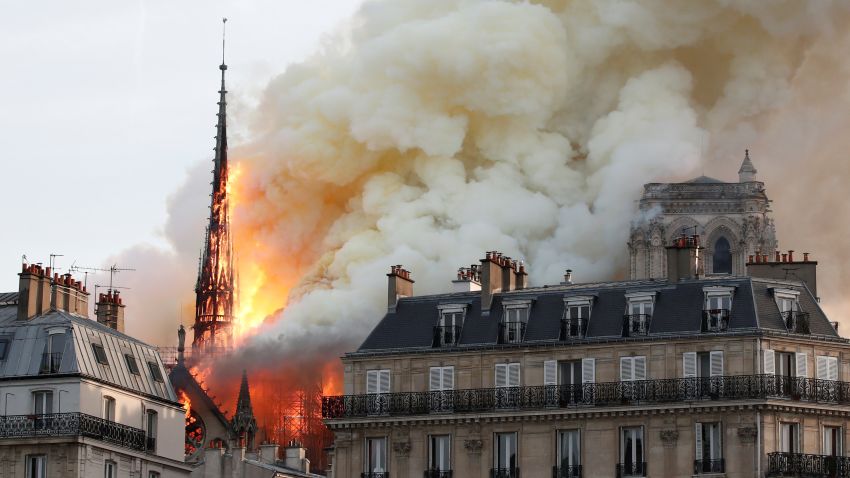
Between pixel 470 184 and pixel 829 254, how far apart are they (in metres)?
14.1

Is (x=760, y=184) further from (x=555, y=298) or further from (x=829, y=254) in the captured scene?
(x=555, y=298)

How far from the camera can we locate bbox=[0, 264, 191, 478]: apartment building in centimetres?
8275

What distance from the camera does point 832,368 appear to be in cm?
8419

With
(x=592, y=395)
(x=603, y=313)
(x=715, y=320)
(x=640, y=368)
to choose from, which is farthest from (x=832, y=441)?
(x=603, y=313)

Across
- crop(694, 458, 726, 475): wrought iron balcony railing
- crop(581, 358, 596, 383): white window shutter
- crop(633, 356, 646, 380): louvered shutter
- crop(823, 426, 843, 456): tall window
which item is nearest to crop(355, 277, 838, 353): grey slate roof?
crop(581, 358, 596, 383): white window shutter

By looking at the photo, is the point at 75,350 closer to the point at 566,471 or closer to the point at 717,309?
the point at 566,471

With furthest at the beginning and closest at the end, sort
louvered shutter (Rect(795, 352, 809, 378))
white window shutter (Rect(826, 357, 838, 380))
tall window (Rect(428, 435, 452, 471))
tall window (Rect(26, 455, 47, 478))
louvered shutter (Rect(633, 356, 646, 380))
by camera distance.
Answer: tall window (Rect(428, 435, 452, 471)) < louvered shutter (Rect(633, 356, 646, 380)) < white window shutter (Rect(826, 357, 838, 380)) < louvered shutter (Rect(795, 352, 809, 378)) < tall window (Rect(26, 455, 47, 478))

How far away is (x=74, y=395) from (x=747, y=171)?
4439 centimetres

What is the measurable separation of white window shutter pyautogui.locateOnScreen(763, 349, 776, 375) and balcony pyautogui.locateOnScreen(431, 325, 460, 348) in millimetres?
9290

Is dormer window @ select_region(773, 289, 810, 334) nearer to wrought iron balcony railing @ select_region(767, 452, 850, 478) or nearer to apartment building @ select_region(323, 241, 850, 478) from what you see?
apartment building @ select_region(323, 241, 850, 478)

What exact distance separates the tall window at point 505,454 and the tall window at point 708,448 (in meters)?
5.17

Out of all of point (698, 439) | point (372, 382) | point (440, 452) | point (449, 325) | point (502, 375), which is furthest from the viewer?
point (449, 325)

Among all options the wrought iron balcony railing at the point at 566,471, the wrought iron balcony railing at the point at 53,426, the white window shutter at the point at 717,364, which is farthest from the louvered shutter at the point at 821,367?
the wrought iron balcony railing at the point at 53,426

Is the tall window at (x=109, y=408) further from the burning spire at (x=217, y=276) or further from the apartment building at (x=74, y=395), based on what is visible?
the burning spire at (x=217, y=276)
